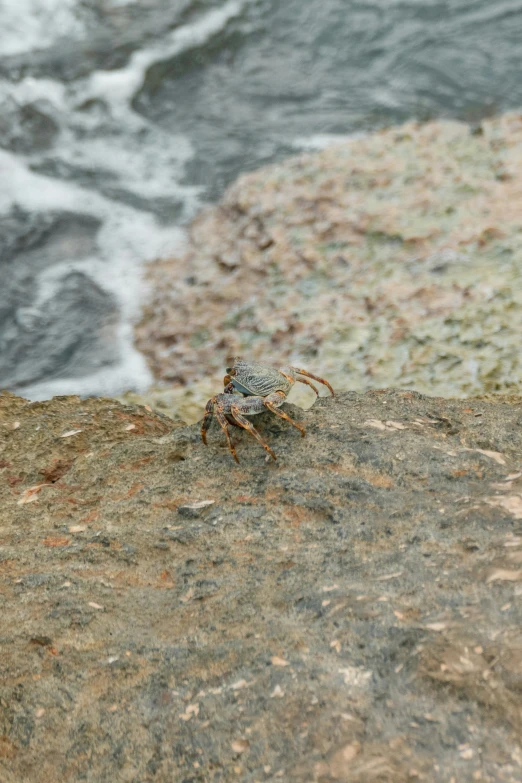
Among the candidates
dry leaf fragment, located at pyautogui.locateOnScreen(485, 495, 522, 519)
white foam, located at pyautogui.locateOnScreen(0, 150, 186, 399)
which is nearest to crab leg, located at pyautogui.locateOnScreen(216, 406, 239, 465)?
dry leaf fragment, located at pyautogui.locateOnScreen(485, 495, 522, 519)

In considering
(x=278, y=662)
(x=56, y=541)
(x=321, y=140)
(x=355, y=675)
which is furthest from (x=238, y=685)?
(x=321, y=140)

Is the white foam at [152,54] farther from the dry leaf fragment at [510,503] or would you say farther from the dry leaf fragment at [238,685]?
the dry leaf fragment at [238,685]

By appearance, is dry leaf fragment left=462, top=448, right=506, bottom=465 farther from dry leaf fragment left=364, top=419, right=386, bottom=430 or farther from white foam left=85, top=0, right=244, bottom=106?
white foam left=85, top=0, right=244, bottom=106

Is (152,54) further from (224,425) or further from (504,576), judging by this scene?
(504,576)

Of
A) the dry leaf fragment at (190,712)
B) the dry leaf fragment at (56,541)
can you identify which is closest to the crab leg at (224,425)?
the dry leaf fragment at (56,541)

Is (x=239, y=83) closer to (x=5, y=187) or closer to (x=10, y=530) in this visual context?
(x=5, y=187)

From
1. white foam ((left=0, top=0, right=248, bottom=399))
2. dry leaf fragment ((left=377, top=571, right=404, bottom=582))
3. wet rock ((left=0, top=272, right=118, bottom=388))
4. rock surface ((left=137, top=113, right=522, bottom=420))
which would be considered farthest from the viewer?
white foam ((left=0, top=0, right=248, bottom=399))

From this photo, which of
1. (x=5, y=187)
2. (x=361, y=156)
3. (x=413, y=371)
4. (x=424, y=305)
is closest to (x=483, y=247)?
(x=424, y=305)
